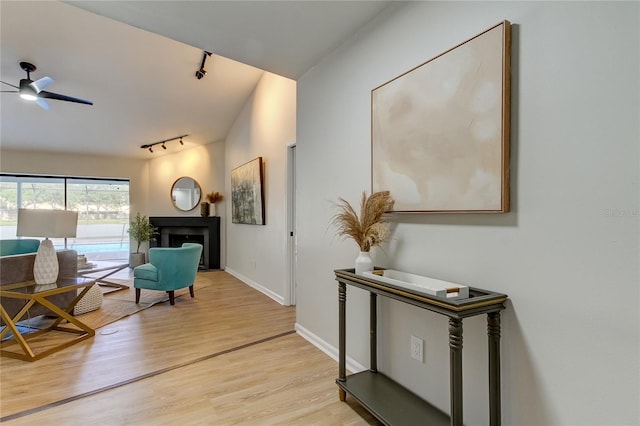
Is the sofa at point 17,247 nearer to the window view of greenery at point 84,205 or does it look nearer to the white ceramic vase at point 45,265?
the white ceramic vase at point 45,265

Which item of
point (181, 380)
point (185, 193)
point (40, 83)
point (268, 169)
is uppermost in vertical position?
point (40, 83)

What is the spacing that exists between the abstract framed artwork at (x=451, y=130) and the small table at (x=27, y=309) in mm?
2851

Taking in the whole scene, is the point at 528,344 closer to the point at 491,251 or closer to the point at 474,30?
the point at 491,251

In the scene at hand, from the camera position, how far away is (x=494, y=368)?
4.47 feet

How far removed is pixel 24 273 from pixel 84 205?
207 inches

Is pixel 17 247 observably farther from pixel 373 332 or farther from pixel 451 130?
pixel 451 130

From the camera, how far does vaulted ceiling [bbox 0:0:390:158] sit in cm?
205

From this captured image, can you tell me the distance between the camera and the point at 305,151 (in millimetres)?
2941

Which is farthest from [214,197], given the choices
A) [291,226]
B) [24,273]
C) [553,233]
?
[553,233]

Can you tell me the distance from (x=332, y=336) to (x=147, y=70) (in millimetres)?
4203

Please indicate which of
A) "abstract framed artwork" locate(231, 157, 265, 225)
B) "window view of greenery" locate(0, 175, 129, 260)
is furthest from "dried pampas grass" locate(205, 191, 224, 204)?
"window view of greenery" locate(0, 175, 129, 260)

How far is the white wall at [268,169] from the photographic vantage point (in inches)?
162

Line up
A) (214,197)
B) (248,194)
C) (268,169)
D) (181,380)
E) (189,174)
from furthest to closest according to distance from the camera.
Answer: (189,174), (214,197), (248,194), (268,169), (181,380)

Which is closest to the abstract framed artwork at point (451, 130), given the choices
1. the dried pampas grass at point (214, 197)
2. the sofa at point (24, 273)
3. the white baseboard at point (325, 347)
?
the white baseboard at point (325, 347)
